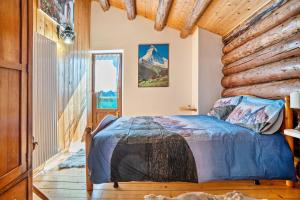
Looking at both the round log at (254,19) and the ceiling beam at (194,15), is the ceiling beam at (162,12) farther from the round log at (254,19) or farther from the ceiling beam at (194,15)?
the round log at (254,19)

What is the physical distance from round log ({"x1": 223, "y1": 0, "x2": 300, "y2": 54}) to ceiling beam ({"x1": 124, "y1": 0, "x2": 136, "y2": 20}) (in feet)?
6.65

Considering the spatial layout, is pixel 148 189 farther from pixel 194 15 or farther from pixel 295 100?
pixel 194 15

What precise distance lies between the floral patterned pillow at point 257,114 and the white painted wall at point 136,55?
210cm

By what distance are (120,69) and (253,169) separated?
3.82m

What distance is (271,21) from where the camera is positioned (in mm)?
2742

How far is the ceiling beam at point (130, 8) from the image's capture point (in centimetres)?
403

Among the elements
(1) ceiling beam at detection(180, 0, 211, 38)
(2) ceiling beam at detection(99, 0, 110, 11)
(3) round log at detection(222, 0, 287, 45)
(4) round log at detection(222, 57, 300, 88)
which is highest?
(2) ceiling beam at detection(99, 0, 110, 11)

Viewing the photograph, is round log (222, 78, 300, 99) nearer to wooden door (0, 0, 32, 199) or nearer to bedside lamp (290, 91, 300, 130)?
bedside lamp (290, 91, 300, 130)

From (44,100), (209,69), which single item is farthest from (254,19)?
(44,100)

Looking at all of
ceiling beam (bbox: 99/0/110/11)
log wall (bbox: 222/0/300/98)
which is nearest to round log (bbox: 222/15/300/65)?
log wall (bbox: 222/0/300/98)

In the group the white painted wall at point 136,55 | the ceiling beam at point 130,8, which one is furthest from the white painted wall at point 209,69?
the ceiling beam at point 130,8

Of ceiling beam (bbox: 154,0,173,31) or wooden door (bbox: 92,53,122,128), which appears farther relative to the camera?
wooden door (bbox: 92,53,122,128)

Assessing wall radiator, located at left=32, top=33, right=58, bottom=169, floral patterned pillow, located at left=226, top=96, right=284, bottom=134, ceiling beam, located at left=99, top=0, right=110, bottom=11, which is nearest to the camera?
floral patterned pillow, located at left=226, top=96, right=284, bottom=134

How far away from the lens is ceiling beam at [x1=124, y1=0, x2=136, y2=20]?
4.03 metres
